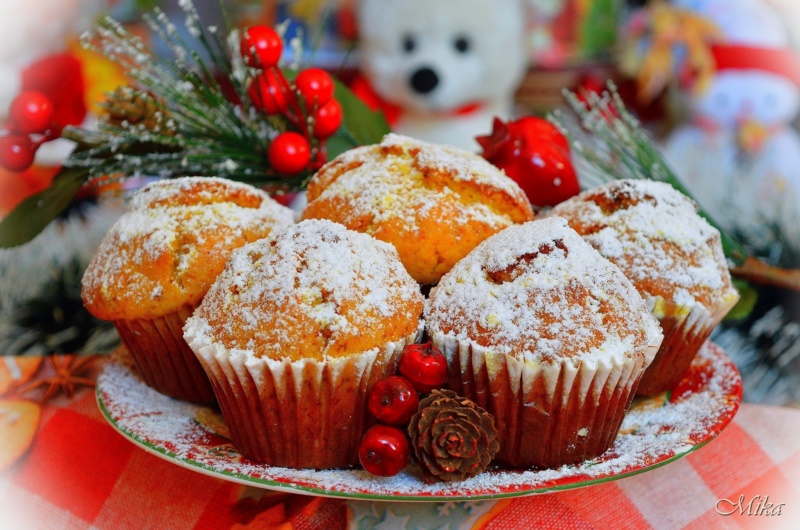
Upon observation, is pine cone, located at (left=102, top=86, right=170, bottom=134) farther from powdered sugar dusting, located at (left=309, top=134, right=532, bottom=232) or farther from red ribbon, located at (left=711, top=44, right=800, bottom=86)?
red ribbon, located at (left=711, top=44, right=800, bottom=86)

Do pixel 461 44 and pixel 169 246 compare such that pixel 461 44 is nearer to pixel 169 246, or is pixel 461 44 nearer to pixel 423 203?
pixel 423 203

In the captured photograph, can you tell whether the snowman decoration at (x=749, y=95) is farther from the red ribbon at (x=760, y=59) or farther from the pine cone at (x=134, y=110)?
the pine cone at (x=134, y=110)

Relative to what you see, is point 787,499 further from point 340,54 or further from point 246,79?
point 340,54

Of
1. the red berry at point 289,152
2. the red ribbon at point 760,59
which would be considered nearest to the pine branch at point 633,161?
the red berry at point 289,152

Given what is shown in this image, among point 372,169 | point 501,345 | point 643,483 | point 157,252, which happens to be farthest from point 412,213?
point 643,483

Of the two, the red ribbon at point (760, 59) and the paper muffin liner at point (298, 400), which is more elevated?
the paper muffin liner at point (298, 400)
